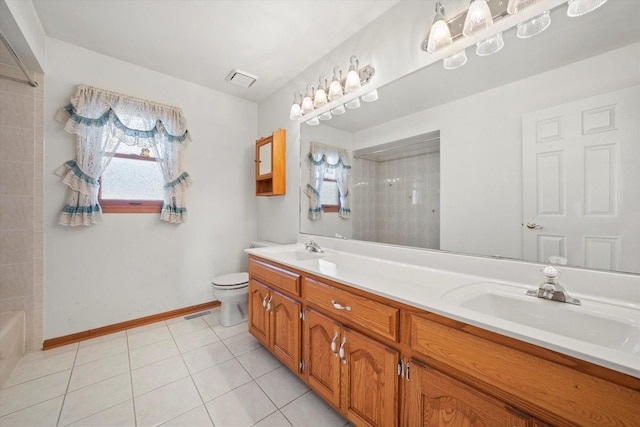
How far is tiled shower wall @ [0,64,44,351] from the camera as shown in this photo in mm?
1808

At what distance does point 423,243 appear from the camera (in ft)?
4.72

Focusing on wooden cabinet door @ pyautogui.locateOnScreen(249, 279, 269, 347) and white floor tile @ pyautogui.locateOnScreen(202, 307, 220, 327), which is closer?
wooden cabinet door @ pyautogui.locateOnScreen(249, 279, 269, 347)

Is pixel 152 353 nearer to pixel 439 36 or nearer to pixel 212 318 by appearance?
pixel 212 318

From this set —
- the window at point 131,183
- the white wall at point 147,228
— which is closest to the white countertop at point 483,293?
the white wall at point 147,228

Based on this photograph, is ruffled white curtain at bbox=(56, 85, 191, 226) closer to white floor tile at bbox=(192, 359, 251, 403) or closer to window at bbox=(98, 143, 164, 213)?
window at bbox=(98, 143, 164, 213)

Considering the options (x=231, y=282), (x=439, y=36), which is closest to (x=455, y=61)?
(x=439, y=36)

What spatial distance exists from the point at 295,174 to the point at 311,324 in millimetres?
1484

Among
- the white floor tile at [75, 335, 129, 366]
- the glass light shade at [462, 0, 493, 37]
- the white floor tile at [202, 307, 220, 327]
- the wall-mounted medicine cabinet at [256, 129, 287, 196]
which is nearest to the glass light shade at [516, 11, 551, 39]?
the glass light shade at [462, 0, 493, 37]

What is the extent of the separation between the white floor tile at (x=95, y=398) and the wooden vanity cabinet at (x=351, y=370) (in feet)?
3.74

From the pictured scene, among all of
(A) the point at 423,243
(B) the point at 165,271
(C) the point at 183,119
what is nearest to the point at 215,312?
(B) the point at 165,271

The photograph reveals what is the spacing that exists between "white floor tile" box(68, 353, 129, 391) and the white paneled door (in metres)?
2.58

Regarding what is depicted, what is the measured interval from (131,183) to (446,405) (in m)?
2.81

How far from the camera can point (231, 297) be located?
7.59ft

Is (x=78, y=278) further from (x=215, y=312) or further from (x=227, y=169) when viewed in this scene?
(x=227, y=169)
